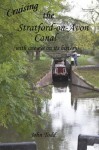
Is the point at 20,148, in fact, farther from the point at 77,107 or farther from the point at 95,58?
the point at 95,58

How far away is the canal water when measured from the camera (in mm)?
11720

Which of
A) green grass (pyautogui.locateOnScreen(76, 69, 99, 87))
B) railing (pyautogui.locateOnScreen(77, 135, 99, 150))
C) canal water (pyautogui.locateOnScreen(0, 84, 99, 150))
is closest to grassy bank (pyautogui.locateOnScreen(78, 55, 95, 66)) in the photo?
green grass (pyautogui.locateOnScreen(76, 69, 99, 87))

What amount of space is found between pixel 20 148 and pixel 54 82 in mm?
24607

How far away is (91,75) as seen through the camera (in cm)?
2666

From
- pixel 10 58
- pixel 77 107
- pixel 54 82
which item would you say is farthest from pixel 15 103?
pixel 54 82

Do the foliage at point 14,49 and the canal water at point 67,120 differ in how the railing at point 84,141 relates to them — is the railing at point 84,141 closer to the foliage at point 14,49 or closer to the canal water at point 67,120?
the foliage at point 14,49

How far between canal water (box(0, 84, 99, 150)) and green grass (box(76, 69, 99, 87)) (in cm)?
150

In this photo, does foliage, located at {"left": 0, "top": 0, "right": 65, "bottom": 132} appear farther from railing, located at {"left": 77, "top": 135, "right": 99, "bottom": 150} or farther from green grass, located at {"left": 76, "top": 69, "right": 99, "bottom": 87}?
green grass, located at {"left": 76, "top": 69, "right": 99, "bottom": 87}

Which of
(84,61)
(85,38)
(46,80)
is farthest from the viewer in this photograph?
(84,61)

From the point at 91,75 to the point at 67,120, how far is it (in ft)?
39.2

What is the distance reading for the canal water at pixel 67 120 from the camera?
11720 mm

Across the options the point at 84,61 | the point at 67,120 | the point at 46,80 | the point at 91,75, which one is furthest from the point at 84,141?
the point at 84,61

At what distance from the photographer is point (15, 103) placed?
15.6ft

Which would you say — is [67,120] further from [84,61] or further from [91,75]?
[84,61]
